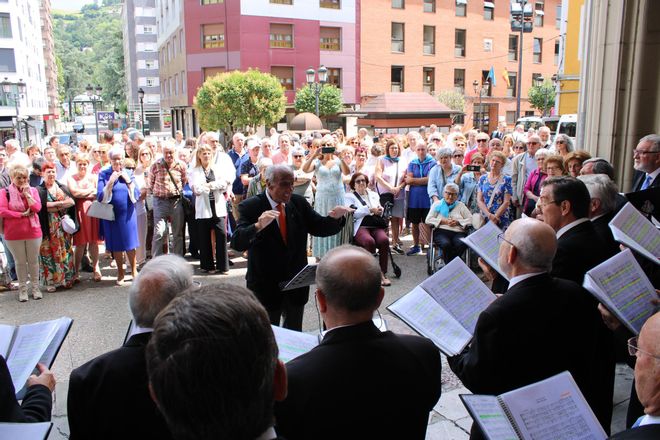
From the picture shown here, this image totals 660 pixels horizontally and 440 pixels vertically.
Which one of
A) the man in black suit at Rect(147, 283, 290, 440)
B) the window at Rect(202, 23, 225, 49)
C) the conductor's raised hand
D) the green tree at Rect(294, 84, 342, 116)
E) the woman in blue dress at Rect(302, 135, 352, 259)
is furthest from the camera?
the window at Rect(202, 23, 225, 49)

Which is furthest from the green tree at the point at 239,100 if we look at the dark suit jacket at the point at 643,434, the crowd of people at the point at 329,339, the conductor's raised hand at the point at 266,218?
the dark suit jacket at the point at 643,434

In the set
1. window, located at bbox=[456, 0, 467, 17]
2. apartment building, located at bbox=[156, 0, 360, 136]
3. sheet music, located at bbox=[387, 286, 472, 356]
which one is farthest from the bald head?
window, located at bbox=[456, 0, 467, 17]

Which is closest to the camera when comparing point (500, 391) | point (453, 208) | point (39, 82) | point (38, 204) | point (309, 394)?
point (309, 394)

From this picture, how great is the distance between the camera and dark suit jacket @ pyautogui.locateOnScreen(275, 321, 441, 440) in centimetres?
187

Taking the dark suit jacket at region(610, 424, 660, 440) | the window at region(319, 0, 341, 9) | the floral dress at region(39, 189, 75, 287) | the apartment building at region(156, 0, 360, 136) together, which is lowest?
the floral dress at region(39, 189, 75, 287)

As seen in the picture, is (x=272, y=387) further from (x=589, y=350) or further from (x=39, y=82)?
(x=39, y=82)

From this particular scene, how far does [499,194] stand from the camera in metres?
7.70

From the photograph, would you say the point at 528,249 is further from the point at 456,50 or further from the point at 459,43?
the point at 459,43

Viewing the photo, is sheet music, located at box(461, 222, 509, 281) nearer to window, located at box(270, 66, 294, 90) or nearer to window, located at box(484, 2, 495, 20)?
window, located at box(270, 66, 294, 90)

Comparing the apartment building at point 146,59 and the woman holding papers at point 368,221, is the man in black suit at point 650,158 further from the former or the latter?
the apartment building at point 146,59

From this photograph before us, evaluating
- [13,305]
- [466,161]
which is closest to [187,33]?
[466,161]

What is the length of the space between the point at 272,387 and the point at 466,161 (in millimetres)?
9554

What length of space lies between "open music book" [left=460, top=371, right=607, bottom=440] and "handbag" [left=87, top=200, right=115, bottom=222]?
6.09 meters

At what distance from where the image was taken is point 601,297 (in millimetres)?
2598
